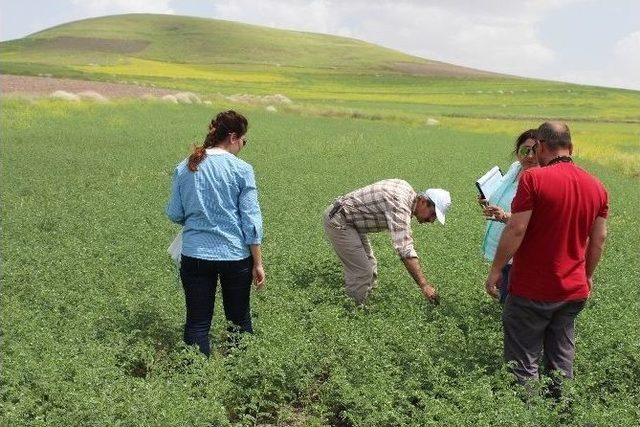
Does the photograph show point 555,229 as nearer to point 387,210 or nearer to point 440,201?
point 440,201

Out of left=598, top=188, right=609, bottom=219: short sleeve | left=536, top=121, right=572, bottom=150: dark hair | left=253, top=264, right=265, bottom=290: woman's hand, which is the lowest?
left=253, top=264, right=265, bottom=290: woman's hand

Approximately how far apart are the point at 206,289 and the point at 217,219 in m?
0.61

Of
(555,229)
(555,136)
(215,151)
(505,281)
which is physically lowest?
(505,281)

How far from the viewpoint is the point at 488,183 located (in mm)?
6816

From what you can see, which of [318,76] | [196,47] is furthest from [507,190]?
[196,47]

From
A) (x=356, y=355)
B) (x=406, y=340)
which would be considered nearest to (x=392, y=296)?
(x=406, y=340)

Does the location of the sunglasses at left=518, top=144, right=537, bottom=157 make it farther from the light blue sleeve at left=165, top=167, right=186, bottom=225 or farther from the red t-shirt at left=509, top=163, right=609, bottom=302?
the light blue sleeve at left=165, top=167, right=186, bottom=225

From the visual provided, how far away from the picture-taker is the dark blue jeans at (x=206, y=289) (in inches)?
237

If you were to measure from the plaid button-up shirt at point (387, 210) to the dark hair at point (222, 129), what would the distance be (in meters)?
1.61

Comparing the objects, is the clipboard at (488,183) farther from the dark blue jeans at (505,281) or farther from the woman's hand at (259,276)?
the woman's hand at (259,276)

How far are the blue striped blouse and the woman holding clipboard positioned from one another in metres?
2.11

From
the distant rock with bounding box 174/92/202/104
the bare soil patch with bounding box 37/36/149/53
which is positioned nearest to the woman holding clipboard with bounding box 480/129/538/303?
the distant rock with bounding box 174/92/202/104

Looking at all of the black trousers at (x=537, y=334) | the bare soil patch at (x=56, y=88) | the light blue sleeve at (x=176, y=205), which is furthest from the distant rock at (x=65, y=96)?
the black trousers at (x=537, y=334)

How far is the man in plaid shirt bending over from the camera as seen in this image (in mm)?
6480
